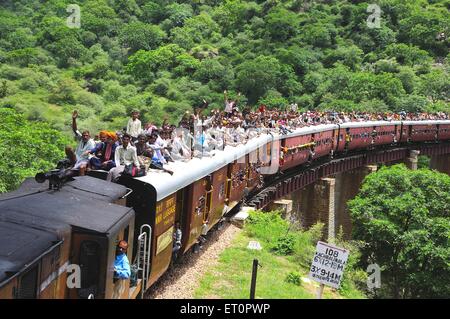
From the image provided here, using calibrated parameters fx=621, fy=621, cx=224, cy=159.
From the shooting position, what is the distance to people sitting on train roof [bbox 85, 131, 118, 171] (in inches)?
384

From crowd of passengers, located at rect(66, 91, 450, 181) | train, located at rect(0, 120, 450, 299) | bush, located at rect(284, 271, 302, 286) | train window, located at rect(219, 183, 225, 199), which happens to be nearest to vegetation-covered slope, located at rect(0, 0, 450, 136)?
crowd of passengers, located at rect(66, 91, 450, 181)

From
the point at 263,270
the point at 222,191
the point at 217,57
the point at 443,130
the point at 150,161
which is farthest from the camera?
the point at 217,57

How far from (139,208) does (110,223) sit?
2.28 m

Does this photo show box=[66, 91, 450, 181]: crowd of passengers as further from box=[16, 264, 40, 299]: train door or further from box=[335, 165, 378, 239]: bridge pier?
box=[335, 165, 378, 239]: bridge pier

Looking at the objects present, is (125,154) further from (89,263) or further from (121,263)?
(89,263)

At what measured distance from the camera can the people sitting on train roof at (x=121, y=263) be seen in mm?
7371

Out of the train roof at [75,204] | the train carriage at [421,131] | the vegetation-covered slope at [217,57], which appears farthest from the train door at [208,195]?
Answer: the vegetation-covered slope at [217,57]

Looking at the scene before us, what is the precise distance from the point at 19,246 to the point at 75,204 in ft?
5.70

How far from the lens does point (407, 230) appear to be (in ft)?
75.6

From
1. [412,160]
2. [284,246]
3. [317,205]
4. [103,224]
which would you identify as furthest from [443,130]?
[103,224]

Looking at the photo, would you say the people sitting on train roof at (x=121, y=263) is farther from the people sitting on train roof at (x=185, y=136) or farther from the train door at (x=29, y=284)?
the people sitting on train roof at (x=185, y=136)

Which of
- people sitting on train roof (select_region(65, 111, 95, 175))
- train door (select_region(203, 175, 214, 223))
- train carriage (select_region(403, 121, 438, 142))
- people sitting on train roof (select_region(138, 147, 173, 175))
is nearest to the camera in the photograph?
people sitting on train roof (select_region(65, 111, 95, 175))

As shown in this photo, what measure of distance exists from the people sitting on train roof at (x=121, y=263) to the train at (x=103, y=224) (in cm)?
12

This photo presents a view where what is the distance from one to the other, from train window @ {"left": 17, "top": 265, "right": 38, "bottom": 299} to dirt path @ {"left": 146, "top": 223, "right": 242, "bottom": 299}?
4.98 m
